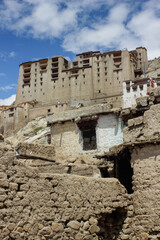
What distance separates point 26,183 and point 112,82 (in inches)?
2277

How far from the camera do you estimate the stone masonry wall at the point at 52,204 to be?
5.35m

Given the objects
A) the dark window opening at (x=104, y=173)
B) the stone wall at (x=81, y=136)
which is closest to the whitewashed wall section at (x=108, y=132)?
the stone wall at (x=81, y=136)

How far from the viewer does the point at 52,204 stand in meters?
5.84

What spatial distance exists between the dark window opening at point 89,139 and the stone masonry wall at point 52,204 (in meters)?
10.1

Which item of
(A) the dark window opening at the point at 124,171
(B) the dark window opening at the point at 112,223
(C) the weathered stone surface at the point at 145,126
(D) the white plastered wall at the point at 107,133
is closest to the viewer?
(B) the dark window opening at the point at 112,223

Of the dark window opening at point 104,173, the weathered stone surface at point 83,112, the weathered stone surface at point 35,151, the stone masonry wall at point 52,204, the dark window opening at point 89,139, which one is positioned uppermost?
the weathered stone surface at point 83,112

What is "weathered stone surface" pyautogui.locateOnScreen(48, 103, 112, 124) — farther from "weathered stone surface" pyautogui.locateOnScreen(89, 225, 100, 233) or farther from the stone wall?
"weathered stone surface" pyautogui.locateOnScreen(89, 225, 100, 233)

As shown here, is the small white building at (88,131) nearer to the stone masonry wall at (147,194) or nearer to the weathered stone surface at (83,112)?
the weathered stone surface at (83,112)

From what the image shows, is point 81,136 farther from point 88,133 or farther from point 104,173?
point 104,173

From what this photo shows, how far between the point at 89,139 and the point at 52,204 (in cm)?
1141

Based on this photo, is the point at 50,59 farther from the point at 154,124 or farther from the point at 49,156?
the point at 154,124

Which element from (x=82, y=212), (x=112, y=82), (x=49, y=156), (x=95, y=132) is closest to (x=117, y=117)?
(x=95, y=132)

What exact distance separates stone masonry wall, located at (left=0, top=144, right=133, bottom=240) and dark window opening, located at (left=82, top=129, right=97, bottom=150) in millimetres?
10059

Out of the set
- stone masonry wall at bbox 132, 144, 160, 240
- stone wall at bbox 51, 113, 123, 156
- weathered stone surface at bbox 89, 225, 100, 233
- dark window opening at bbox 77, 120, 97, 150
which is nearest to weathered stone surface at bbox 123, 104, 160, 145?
stone masonry wall at bbox 132, 144, 160, 240
